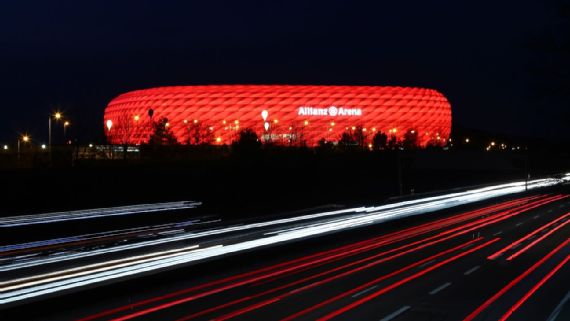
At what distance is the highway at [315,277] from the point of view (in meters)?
10.9

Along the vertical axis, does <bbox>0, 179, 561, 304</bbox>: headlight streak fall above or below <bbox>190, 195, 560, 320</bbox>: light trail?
above

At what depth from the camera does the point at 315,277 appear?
1433cm

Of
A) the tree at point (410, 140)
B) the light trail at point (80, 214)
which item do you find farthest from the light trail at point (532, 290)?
the tree at point (410, 140)

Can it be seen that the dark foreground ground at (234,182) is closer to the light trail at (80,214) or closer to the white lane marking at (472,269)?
the light trail at (80,214)

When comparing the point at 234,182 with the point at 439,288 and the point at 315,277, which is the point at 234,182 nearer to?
the point at 315,277

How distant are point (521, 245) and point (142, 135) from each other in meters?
87.4

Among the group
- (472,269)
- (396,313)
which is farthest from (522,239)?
(396,313)

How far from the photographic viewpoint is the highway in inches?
428

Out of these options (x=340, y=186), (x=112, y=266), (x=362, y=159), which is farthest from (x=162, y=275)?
(x=362, y=159)

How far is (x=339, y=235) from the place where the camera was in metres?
22.4

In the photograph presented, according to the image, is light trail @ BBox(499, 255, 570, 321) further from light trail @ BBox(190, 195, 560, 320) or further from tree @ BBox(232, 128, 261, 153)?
tree @ BBox(232, 128, 261, 153)

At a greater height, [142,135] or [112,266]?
[142,135]

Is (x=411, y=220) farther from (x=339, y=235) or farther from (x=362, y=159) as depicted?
(x=362, y=159)

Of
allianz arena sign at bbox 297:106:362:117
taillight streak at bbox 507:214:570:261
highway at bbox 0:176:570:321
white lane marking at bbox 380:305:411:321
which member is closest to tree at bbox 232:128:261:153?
highway at bbox 0:176:570:321
